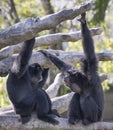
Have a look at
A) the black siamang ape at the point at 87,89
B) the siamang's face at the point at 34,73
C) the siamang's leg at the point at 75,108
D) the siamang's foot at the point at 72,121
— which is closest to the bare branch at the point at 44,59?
the siamang's face at the point at 34,73

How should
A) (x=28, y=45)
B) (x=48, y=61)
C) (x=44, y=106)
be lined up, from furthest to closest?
(x=48, y=61) < (x=44, y=106) < (x=28, y=45)

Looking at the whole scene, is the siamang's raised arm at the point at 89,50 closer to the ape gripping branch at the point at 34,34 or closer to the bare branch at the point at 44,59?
the ape gripping branch at the point at 34,34

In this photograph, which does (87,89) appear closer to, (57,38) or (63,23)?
(57,38)

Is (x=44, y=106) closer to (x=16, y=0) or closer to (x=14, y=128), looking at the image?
(x=14, y=128)

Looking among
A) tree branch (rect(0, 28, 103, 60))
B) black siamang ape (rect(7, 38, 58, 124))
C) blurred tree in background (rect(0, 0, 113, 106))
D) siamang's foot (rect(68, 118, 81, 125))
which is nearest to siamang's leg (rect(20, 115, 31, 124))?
black siamang ape (rect(7, 38, 58, 124))

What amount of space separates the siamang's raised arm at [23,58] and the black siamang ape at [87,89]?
937 mm

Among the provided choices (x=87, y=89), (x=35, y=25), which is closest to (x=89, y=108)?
(x=87, y=89)

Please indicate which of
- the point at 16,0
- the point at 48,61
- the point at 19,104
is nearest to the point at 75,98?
the point at 19,104

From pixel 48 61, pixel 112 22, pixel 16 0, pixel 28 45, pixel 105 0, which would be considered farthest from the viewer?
pixel 16 0

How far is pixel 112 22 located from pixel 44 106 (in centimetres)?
1514

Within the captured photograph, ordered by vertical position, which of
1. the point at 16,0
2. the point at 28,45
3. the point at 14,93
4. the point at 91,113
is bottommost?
the point at 91,113

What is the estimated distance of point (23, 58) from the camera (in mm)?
8484

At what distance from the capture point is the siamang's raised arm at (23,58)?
826 cm

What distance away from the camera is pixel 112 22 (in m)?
23.4
